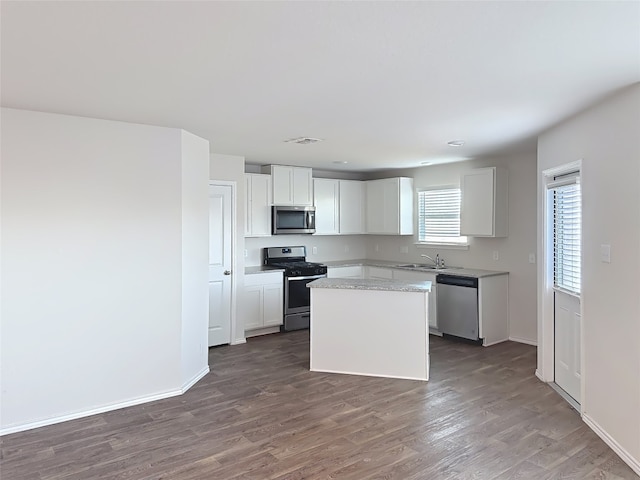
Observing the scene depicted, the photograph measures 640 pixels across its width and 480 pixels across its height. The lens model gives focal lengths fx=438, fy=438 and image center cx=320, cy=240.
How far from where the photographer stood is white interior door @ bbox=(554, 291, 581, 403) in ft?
12.2

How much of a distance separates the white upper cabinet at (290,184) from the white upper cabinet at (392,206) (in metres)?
1.19

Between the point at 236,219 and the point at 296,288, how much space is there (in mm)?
1374

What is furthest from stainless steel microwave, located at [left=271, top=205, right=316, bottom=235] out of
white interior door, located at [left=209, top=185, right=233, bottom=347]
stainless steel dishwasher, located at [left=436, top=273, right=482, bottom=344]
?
stainless steel dishwasher, located at [left=436, top=273, right=482, bottom=344]

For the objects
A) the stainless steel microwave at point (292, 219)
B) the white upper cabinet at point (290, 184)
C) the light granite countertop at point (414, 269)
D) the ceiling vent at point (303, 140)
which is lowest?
the light granite countertop at point (414, 269)

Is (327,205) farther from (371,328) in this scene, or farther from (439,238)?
(371,328)

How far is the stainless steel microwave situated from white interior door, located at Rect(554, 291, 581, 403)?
3.54m

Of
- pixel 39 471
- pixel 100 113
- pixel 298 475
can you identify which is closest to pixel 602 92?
pixel 298 475

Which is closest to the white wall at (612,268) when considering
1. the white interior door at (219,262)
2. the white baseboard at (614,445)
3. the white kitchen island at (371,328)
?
the white baseboard at (614,445)

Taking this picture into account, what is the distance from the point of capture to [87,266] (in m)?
3.54

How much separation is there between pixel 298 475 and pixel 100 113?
9.78 feet

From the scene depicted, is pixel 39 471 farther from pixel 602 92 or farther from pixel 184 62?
pixel 602 92

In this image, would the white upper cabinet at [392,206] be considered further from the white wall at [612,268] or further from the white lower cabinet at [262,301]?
the white wall at [612,268]

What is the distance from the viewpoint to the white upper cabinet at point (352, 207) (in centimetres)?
718

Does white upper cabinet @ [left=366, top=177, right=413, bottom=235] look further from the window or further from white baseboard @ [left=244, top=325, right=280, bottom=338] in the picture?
white baseboard @ [left=244, top=325, right=280, bottom=338]
